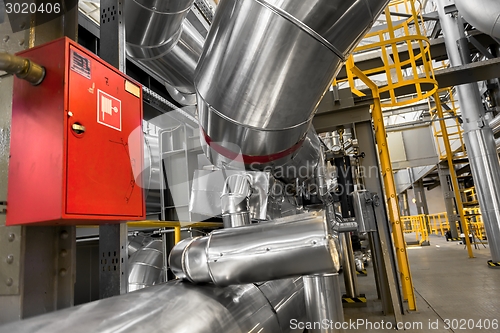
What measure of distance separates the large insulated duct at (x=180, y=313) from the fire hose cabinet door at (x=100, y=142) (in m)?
0.27

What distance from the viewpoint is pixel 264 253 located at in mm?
1117

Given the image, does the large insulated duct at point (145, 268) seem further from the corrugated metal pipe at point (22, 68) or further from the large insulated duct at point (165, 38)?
the corrugated metal pipe at point (22, 68)

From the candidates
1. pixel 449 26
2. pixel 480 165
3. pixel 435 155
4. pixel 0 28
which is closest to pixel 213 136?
pixel 0 28

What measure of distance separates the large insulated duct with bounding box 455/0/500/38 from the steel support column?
1.46 metres

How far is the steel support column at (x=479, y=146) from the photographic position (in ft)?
15.3

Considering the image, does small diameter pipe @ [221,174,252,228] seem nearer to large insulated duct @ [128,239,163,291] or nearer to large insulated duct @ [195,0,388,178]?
large insulated duct @ [128,239,163,291]

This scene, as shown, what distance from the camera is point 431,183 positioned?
52.0ft

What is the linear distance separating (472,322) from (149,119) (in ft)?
10.8

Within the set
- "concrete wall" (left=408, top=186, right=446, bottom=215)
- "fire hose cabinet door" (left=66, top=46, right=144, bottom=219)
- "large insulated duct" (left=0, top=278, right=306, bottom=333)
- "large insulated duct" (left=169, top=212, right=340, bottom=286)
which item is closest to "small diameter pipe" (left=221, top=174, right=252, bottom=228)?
"large insulated duct" (left=0, top=278, right=306, bottom=333)

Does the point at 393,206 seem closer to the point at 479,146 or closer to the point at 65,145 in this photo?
the point at 65,145

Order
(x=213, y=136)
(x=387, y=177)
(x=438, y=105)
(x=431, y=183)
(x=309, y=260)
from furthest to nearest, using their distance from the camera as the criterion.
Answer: (x=431, y=183) < (x=438, y=105) < (x=387, y=177) < (x=213, y=136) < (x=309, y=260)

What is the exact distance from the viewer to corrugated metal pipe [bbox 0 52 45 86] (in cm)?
85

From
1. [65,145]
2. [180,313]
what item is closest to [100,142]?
[65,145]

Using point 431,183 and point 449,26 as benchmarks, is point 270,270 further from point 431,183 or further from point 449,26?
point 431,183
